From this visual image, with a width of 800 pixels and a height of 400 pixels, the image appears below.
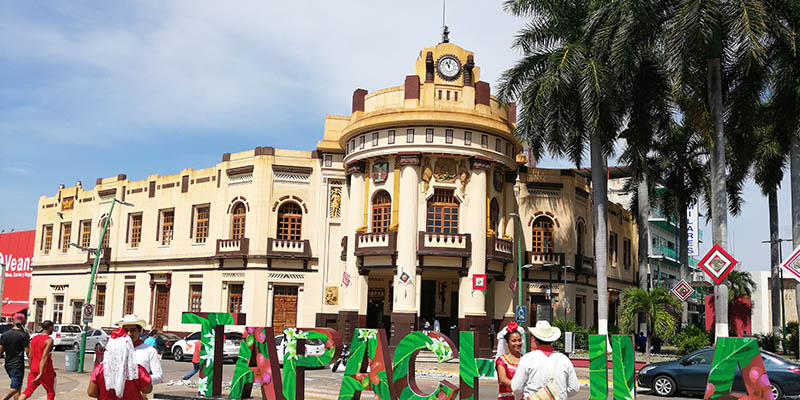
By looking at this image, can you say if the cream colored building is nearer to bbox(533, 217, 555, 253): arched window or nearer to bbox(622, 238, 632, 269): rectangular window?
bbox(533, 217, 555, 253): arched window

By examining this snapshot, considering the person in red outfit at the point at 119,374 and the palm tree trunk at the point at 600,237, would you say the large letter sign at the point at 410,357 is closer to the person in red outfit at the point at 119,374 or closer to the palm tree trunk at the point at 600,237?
the person in red outfit at the point at 119,374

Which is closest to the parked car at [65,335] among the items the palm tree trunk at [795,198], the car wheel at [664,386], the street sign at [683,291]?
the street sign at [683,291]

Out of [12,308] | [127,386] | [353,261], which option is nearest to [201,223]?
[353,261]

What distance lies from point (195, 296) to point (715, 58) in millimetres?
31175

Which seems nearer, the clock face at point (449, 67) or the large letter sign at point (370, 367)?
the large letter sign at point (370, 367)

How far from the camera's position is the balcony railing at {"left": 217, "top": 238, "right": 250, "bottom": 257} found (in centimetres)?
4056

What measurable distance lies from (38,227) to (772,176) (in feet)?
162

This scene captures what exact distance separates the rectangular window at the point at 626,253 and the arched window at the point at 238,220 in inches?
1056

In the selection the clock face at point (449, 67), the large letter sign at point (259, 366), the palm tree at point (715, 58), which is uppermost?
the clock face at point (449, 67)

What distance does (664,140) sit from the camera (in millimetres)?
35969

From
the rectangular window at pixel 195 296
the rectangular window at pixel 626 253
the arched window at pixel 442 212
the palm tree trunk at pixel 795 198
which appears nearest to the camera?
the palm tree trunk at pixel 795 198

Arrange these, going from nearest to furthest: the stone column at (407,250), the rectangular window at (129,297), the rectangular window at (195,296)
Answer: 1. the stone column at (407,250)
2. the rectangular window at (195,296)
3. the rectangular window at (129,297)

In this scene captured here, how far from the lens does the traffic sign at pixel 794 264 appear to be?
1307 cm

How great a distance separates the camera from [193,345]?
30.0 meters
